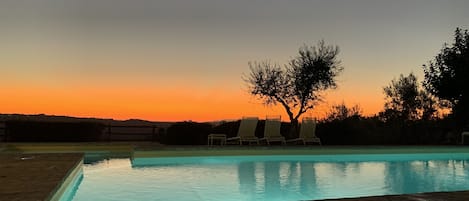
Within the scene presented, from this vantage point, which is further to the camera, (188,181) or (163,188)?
(188,181)

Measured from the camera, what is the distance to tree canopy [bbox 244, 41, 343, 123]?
618 inches

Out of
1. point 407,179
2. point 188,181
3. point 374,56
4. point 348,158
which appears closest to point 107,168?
point 188,181

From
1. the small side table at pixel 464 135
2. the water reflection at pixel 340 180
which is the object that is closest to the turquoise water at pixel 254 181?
the water reflection at pixel 340 180

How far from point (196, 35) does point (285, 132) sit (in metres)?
4.20

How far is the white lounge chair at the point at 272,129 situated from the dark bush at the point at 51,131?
6.07 m

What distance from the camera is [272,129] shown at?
12789mm

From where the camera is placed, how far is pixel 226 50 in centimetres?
1460

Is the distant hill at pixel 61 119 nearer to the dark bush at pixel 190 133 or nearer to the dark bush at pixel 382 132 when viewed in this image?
the dark bush at pixel 190 133

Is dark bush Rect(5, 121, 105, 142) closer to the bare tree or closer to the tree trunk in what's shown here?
the bare tree

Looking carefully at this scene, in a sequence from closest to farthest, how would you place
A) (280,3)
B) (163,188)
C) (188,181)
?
1. (163,188)
2. (188,181)
3. (280,3)

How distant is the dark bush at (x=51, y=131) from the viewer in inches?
561

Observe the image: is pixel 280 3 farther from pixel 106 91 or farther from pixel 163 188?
pixel 163 188

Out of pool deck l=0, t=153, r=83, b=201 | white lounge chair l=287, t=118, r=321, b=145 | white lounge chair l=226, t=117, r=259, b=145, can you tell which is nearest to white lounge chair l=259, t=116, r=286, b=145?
white lounge chair l=226, t=117, r=259, b=145

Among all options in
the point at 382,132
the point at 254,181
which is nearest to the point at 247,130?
the point at 382,132
